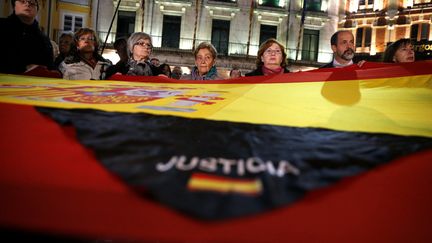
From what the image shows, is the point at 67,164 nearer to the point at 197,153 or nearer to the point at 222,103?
the point at 197,153

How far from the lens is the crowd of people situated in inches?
123

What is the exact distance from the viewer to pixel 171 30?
20719mm

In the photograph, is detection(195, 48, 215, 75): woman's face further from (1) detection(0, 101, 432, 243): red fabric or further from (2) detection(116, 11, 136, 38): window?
(2) detection(116, 11, 136, 38): window

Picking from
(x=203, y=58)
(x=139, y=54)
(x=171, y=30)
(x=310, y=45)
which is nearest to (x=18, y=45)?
(x=139, y=54)

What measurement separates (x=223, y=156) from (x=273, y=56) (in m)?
2.59

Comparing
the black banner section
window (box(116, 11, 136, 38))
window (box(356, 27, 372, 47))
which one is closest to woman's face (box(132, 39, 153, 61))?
the black banner section

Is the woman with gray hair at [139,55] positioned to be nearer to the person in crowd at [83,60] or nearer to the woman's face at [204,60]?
the person in crowd at [83,60]

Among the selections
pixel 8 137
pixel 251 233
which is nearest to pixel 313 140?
pixel 251 233

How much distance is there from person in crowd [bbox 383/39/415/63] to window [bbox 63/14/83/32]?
67.8 ft

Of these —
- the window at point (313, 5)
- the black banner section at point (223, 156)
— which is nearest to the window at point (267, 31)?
the window at point (313, 5)

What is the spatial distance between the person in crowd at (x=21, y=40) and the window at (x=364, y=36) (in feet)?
80.0

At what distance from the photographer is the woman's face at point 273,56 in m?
3.42

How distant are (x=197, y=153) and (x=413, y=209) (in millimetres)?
634

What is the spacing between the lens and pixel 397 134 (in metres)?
1.37
